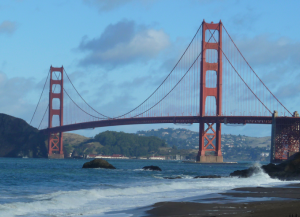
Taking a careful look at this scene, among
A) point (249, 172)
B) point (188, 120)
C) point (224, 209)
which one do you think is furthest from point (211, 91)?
point (224, 209)

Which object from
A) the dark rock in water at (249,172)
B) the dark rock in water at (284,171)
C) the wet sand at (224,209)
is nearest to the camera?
the wet sand at (224,209)

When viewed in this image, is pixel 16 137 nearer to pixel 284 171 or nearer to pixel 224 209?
pixel 284 171

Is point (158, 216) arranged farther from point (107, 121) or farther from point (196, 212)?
point (107, 121)

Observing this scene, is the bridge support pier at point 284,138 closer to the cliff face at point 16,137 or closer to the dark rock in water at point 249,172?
the dark rock in water at point 249,172

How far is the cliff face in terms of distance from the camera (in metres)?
117

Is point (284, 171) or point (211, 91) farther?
point (211, 91)

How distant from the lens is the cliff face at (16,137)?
4612 inches

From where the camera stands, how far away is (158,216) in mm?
13555

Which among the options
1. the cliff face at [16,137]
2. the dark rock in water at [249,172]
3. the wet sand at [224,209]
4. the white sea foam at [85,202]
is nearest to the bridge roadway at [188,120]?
the cliff face at [16,137]

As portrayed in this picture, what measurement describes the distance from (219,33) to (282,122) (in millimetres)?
18175

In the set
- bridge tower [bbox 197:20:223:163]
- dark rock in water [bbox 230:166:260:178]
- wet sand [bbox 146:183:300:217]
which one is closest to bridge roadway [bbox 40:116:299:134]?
bridge tower [bbox 197:20:223:163]

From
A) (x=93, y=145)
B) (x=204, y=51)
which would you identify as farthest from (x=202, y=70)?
(x=93, y=145)

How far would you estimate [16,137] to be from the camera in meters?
122

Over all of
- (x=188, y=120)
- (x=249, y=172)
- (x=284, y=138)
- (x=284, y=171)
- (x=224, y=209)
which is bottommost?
(x=224, y=209)
